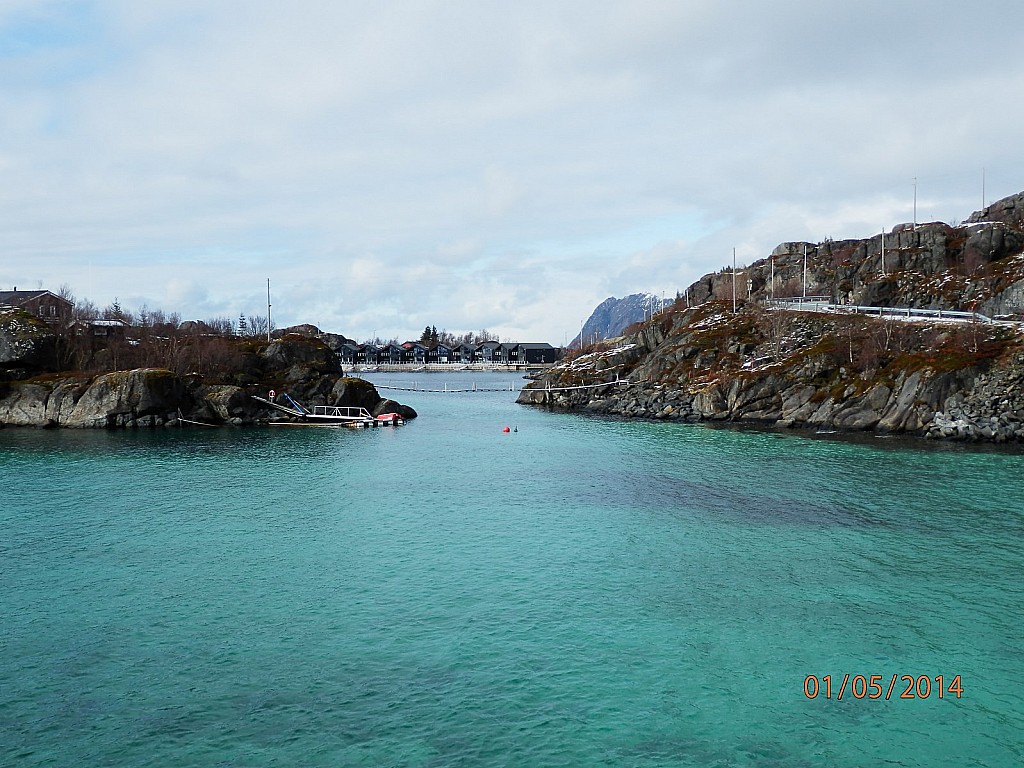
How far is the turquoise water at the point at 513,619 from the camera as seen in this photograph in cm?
1697

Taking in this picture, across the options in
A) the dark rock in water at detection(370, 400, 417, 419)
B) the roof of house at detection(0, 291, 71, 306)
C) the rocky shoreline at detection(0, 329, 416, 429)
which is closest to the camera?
the rocky shoreline at detection(0, 329, 416, 429)

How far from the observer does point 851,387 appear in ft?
246

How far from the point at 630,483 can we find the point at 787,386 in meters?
40.5

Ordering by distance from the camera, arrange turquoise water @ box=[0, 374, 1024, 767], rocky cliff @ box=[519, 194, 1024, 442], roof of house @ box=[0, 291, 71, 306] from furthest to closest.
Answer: roof of house @ box=[0, 291, 71, 306], rocky cliff @ box=[519, 194, 1024, 442], turquoise water @ box=[0, 374, 1024, 767]

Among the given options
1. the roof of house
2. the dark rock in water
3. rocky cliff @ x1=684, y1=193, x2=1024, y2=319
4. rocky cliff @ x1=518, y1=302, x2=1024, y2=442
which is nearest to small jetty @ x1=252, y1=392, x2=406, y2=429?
the dark rock in water

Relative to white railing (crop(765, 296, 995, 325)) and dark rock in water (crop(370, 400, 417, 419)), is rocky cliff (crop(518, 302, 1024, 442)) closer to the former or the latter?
white railing (crop(765, 296, 995, 325))

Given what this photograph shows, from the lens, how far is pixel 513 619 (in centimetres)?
2434

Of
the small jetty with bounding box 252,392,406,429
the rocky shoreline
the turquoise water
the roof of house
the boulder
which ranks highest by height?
the roof of house

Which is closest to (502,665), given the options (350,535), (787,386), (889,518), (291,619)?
(291,619)

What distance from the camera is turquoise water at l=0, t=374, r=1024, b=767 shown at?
668 inches

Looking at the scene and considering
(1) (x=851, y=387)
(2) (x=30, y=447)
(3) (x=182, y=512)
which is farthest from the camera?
(1) (x=851, y=387)

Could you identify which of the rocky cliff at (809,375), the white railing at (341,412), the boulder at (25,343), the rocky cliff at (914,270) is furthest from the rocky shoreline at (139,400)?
the rocky cliff at (914,270)

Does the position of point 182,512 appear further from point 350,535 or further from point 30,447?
point 30,447

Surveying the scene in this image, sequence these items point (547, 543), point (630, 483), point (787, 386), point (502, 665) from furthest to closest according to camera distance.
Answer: point (787, 386)
point (630, 483)
point (547, 543)
point (502, 665)
